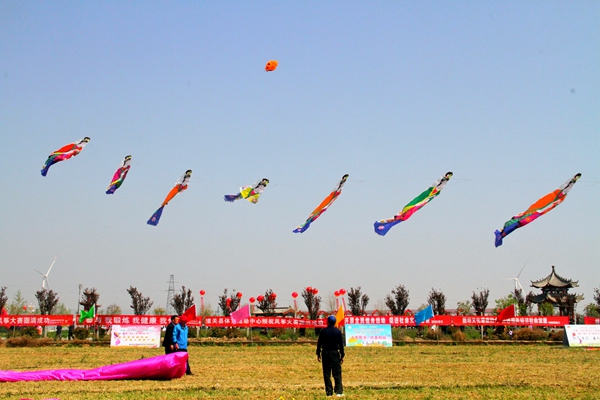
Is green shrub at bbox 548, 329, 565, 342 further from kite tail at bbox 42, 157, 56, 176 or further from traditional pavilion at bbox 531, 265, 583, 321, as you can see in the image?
traditional pavilion at bbox 531, 265, 583, 321

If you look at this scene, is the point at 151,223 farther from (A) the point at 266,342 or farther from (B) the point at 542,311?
(B) the point at 542,311

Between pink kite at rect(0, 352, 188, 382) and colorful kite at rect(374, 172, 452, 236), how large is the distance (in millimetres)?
8786

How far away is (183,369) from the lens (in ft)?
40.9

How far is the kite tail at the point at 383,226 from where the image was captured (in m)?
19.2

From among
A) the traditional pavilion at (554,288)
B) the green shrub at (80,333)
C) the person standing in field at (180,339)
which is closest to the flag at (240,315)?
the green shrub at (80,333)

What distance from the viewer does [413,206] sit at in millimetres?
19578

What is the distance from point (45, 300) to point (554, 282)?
5115 cm

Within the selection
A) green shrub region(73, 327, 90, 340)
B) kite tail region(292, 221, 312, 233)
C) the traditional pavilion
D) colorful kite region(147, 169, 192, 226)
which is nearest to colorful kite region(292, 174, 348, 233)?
kite tail region(292, 221, 312, 233)

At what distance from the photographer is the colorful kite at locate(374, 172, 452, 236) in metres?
19.1

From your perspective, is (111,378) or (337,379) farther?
(111,378)

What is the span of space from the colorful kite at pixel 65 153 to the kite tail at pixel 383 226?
9377mm

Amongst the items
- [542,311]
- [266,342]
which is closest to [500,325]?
[266,342]

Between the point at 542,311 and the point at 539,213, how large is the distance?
145ft

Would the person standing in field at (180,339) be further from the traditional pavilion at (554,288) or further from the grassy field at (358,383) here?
the traditional pavilion at (554,288)
